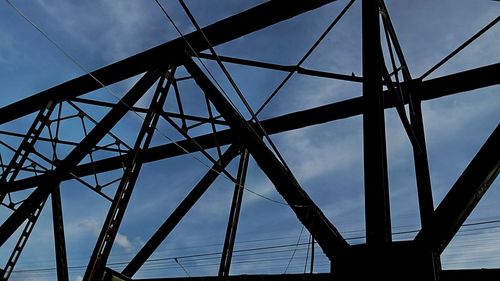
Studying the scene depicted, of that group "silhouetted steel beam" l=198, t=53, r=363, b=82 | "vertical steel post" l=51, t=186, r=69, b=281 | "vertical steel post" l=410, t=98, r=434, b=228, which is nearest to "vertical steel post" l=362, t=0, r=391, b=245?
"silhouetted steel beam" l=198, t=53, r=363, b=82

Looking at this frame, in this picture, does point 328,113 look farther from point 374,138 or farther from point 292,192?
point 374,138

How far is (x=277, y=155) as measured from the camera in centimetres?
613

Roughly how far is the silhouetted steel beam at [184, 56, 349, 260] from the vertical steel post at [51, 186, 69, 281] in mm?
5436

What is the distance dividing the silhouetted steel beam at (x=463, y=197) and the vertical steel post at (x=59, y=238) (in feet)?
24.3

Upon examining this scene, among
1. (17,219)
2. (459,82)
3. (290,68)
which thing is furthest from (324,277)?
Result: (17,219)

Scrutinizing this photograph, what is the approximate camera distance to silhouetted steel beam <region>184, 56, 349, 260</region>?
5.02 m

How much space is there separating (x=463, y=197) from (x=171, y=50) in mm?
5792

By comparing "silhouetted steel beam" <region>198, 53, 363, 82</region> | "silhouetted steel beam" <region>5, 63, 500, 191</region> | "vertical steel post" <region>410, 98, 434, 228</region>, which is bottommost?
"vertical steel post" <region>410, 98, 434, 228</region>

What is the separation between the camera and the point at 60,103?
397 inches

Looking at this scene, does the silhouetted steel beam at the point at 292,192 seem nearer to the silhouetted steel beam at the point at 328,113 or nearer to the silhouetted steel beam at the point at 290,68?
the silhouetted steel beam at the point at 290,68

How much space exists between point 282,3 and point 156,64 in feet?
9.47

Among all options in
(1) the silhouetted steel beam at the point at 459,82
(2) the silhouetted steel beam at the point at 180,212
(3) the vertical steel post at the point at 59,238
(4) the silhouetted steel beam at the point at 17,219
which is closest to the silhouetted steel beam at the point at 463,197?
(1) the silhouetted steel beam at the point at 459,82

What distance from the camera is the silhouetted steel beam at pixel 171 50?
274 inches

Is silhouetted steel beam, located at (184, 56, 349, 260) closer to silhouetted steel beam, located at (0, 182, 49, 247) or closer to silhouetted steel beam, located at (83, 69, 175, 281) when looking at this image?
silhouetted steel beam, located at (83, 69, 175, 281)
